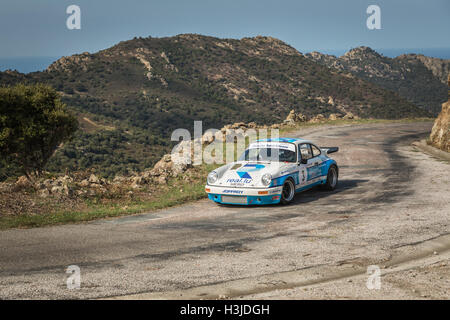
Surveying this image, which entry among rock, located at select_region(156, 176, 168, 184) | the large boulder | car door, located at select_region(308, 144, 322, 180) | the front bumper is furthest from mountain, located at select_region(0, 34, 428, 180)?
the front bumper

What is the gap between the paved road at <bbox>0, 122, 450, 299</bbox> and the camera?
669 centimetres

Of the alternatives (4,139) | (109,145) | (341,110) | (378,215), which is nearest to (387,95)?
(341,110)

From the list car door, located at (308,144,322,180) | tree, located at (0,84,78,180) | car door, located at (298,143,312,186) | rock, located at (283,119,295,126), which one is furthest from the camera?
rock, located at (283,119,295,126)

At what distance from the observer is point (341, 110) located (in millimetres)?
99938

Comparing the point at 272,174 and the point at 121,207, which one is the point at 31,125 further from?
the point at 272,174

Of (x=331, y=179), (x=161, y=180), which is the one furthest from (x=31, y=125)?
(x=331, y=179)

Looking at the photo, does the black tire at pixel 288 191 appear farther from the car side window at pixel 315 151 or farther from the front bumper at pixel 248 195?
the car side window at pixel 315 151

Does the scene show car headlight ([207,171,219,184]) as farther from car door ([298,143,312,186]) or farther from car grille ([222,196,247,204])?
car door ([298,143,312,186])

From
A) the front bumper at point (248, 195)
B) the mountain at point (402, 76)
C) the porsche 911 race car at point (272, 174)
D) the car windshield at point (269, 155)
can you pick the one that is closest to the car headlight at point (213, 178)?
the porsche 911 race car at point (272, 174)

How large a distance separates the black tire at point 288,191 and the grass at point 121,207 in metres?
2.69

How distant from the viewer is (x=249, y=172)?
12.5 m

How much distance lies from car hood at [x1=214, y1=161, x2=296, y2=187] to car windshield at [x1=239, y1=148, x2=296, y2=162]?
0.28m
